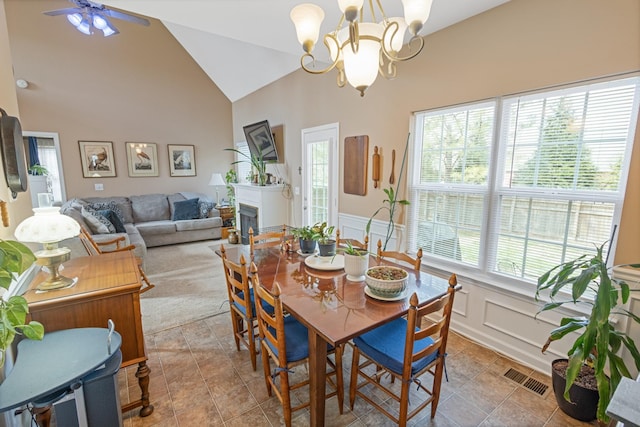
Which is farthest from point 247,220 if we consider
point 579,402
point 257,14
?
point 579,402

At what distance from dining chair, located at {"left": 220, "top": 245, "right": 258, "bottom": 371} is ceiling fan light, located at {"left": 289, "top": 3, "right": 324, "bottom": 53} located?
1.33 meters

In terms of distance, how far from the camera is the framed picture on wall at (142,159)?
593 cm

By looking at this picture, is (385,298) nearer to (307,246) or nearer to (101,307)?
(307,246)

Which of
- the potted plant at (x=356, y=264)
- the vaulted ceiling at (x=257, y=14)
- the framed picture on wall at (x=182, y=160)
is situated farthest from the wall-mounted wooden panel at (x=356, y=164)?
the framed picture on wall at (x=182, y=160)

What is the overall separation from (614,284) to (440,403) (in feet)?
4.12

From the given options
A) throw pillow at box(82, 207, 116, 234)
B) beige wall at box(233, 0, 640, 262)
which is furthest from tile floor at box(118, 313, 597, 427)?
throw pillow at box(82, 207, 116, 234)

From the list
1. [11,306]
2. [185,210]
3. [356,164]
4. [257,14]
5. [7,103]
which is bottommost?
[185,210]

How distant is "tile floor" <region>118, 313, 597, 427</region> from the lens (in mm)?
1765

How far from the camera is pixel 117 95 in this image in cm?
568

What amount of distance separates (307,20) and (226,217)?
525 cm

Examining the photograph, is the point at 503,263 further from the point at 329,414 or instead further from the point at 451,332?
the point at 329,414

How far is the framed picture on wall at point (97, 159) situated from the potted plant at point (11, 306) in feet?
19.4

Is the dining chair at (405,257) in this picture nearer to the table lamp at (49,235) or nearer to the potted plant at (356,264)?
the potted plant at (356,264)

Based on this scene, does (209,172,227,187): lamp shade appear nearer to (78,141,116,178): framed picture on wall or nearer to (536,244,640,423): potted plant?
(78,141,116,178): framed picture on wall
